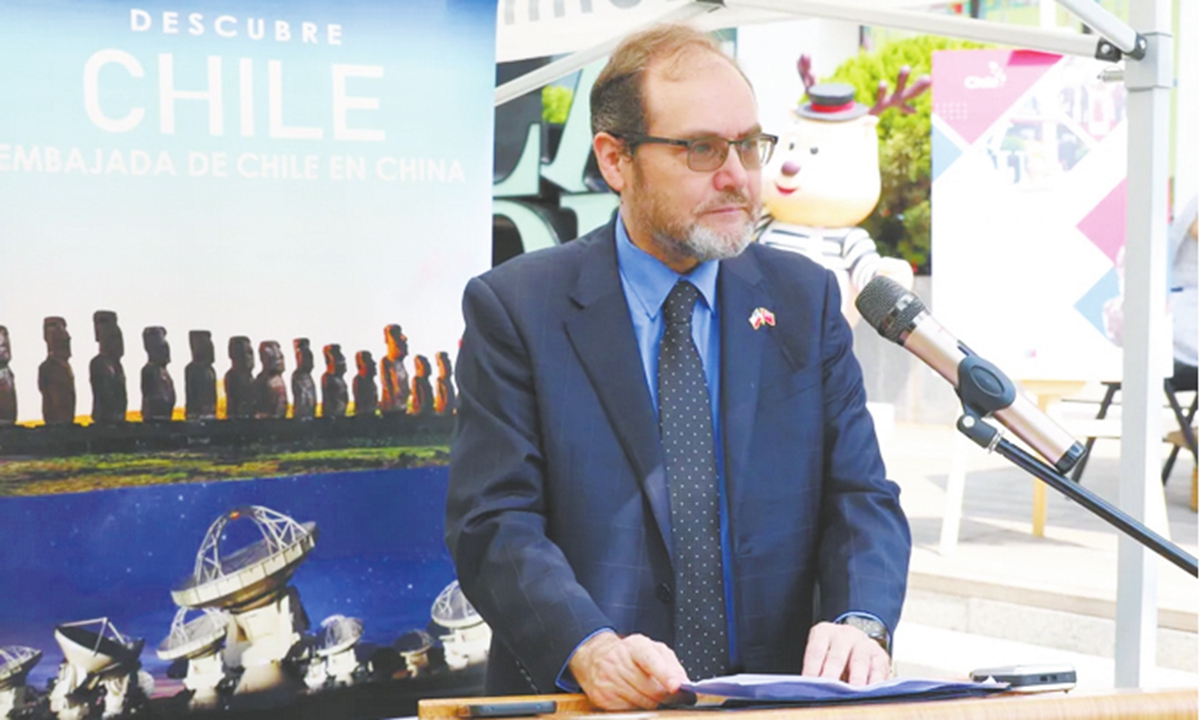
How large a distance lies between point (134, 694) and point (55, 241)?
1.08 metres

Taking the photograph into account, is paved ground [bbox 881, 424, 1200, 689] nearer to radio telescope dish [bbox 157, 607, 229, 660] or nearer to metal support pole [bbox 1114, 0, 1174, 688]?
metal support pole [bbox 1114, 0, 1174, 688]

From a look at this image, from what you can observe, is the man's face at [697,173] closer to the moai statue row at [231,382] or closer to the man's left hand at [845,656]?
the man's left hand at [845,656]

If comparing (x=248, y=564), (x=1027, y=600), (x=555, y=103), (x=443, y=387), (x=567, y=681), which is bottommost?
(x=1027, y=600)

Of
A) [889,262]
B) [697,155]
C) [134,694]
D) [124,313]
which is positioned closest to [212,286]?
[124,313]

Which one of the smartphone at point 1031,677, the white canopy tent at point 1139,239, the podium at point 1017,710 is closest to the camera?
the podium at point 1017,710

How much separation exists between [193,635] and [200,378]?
2.02 feet

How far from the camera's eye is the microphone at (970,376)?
1.70 meters

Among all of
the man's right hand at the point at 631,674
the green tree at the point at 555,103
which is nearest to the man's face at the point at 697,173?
the man's right hand at the point at 631,674

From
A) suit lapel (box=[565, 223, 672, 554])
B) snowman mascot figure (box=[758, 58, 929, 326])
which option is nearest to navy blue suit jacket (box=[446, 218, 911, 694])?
suit lapel (box=[565, 223, 672, 554])

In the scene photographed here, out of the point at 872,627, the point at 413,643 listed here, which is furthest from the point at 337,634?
the point at 872,627

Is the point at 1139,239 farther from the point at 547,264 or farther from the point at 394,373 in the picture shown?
the point at 394,373

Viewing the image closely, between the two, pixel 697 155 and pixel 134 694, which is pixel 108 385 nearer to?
pixel 134 694

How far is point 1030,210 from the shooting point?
6.45 meters

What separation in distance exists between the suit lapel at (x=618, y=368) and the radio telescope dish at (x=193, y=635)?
68.5 inches
